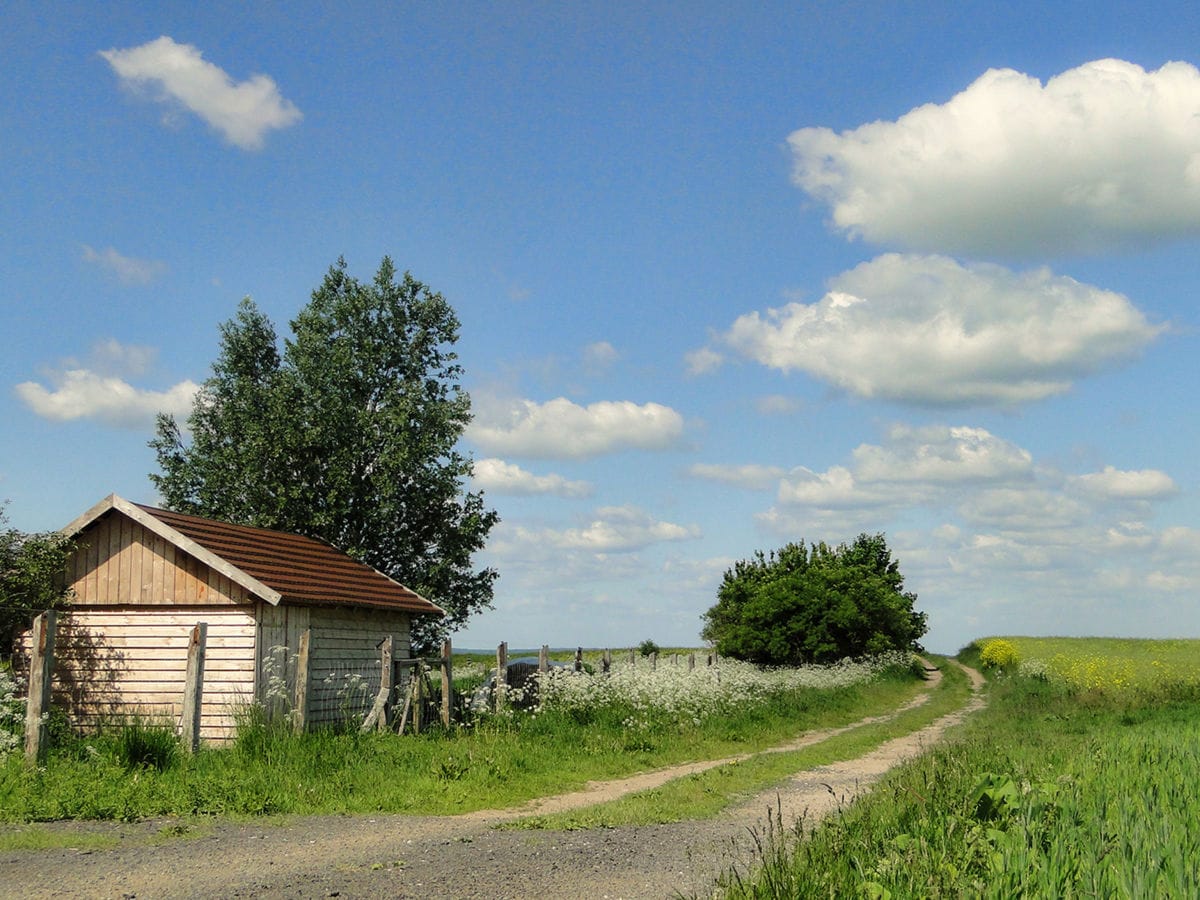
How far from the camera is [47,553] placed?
18797mm

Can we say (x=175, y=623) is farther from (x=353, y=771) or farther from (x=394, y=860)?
(x=394, y=860)

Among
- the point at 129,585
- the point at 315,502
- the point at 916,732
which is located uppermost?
the point at 315,502

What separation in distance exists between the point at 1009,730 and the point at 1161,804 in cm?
1378

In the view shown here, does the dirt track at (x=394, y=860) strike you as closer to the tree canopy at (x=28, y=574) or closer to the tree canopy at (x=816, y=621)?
the tree canopy at (x=28, y=574)

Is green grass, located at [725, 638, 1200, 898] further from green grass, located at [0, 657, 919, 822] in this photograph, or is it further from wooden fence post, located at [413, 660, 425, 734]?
wooden fence post, located at [413, 660, 425, 734]

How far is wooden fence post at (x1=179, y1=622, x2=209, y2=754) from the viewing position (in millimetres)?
15672

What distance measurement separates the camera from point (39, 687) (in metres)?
14.7

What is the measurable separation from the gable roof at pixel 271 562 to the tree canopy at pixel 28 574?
48 cm

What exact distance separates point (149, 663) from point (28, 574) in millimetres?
2684

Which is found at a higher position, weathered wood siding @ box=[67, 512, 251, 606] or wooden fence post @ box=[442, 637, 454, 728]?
weathered wood siding @ box=[67, 512, 251, 606]

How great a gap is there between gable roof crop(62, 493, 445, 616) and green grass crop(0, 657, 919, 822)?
11.1 ft

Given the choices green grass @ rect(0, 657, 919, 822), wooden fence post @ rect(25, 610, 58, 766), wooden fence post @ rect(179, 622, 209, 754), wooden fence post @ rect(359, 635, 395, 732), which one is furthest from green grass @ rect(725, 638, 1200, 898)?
wooden fence post @ rect(25, 610, 58, 766)

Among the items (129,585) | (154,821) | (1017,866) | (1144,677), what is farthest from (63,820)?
(1144,677)

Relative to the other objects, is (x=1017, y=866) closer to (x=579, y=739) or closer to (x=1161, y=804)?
(x=1161, y=804)
